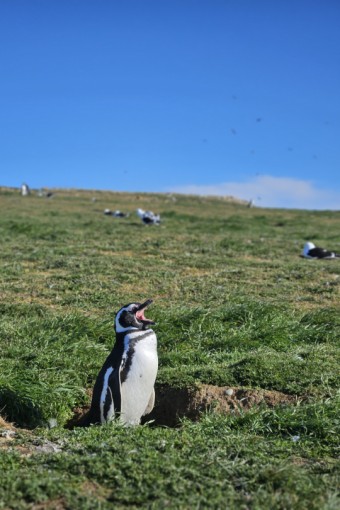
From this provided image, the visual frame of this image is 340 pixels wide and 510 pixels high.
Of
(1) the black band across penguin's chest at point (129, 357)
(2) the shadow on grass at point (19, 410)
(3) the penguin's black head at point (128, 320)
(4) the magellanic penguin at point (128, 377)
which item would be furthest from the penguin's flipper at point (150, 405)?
(2) the shadow on grass at point (19, 410)

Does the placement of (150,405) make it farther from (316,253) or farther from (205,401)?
(316,253)

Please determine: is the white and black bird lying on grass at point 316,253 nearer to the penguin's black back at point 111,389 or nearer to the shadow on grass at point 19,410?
the penguin's black back at point 111,389

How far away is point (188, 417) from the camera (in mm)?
5543

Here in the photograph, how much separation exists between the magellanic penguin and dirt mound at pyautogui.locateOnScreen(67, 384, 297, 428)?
19 centimetres

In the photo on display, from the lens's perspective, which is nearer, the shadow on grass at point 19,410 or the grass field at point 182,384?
the grass field at point 182,384

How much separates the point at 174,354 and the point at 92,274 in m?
4.58

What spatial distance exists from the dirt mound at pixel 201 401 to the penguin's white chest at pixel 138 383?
199mm

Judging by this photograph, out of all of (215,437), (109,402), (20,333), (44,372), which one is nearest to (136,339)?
(109,402)

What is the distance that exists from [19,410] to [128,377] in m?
1.00

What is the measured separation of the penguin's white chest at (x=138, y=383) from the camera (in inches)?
214

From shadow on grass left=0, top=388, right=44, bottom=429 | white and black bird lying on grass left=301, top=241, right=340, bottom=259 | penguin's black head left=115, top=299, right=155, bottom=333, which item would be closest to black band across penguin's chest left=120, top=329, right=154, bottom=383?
penguin's black head left=115, top=299, right=155, bottom=333

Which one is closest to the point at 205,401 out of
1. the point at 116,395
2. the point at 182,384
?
the point at 182,384

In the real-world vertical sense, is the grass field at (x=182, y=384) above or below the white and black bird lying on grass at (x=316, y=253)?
below

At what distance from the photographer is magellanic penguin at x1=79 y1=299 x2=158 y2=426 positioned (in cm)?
528
